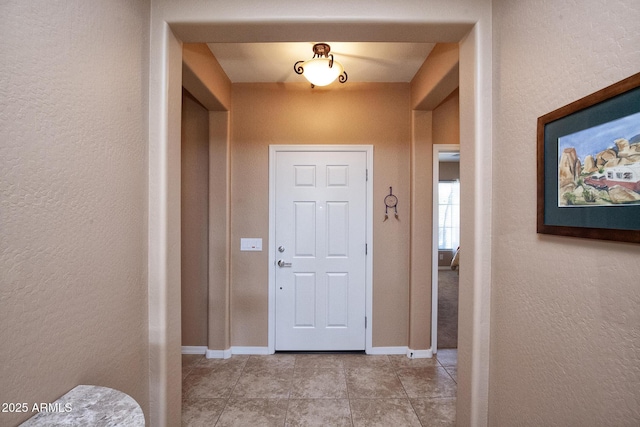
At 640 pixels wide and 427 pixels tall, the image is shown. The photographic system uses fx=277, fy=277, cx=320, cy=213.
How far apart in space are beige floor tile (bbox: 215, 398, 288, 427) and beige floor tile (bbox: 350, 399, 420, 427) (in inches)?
20.6

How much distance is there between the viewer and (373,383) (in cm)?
231

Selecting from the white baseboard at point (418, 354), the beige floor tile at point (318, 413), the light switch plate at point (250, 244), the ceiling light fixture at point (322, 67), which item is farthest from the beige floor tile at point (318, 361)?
the ceiling light fixture at point (322, 67)

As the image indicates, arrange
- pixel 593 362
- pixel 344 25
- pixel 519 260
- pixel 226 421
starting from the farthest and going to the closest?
pixel 226 421 < pixel 344 25 < pixel 519 260 < pixel 593 362

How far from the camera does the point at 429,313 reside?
9.01 feet

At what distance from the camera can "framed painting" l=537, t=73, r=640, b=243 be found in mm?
758

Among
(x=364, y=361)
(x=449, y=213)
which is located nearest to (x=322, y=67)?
(x=364, y=361)

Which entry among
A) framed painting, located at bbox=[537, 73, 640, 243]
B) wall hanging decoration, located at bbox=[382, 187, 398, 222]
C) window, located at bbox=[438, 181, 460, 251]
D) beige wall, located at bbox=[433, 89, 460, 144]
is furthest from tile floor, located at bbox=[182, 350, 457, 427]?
window, located at bbox=[438, 181, 460, 251]

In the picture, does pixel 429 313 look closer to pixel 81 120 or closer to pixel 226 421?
pixel 226 421

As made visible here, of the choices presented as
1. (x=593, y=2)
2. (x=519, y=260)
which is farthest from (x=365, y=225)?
(x=593, y=2)

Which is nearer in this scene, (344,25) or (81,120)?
(81,120)

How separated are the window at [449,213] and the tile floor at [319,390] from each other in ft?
15.2

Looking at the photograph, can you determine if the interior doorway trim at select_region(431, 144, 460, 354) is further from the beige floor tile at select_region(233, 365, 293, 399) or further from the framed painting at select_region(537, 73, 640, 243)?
the framed painting at select_region(537, 73, 640, 243)

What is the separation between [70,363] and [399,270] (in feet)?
8.20

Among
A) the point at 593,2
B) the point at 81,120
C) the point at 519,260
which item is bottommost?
the point at 519,260
